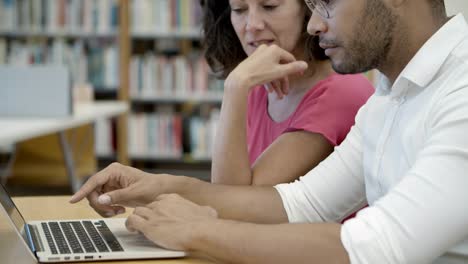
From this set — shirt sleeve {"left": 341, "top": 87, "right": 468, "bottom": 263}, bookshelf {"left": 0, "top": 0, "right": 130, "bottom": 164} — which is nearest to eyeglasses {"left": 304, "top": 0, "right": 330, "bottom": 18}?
shirt sleeve {"left": 341, "top": 87, "right": 468, "bottom": 263}

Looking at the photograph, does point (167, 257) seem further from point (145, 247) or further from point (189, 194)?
point (189, 194)

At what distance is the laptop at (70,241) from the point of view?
3.60 feet

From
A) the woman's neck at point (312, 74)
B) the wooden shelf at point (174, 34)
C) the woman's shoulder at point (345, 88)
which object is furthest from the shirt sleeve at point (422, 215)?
the wooden shelf at point (174, 34)

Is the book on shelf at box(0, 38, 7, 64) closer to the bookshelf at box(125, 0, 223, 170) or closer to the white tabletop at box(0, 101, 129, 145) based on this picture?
the bookshelf at box(125, 0, 223, 170)

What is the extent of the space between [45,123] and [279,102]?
1.82 metres

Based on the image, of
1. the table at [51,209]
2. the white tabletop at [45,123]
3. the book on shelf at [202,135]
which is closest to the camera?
the table at [51,209]

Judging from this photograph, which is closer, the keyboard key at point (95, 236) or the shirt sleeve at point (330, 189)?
the keyboard key at point (95, 236)

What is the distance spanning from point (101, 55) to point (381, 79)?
4205mm

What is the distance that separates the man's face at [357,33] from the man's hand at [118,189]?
0.41 meters

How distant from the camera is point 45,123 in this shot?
11.3ft

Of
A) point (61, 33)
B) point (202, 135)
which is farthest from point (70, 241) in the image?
point (61, 33)

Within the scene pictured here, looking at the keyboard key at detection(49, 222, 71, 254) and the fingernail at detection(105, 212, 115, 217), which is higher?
the keyboard key at detection(49, 222, 71, 254)

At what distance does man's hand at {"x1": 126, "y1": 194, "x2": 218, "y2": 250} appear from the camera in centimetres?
110

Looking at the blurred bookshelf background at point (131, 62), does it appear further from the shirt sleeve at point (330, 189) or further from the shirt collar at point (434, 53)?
the shirt collar at point (434, 53)
